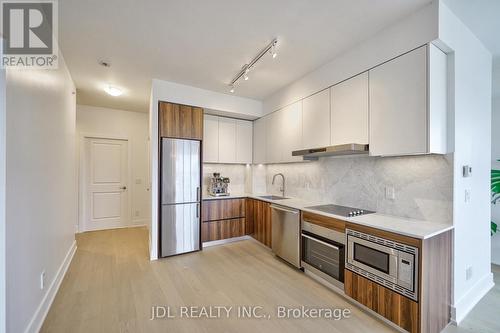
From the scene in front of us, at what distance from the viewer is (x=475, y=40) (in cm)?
229

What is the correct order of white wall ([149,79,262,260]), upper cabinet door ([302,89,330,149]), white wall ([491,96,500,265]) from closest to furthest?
upper cabinet door ([302,89,330,149]) < white wall ([491,96,500,265]) < white wall ([149,79,262,260])

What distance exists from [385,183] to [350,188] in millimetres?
467

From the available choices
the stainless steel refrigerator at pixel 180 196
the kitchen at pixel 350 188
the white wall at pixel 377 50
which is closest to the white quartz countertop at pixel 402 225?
the kitchen at pixel 350 188

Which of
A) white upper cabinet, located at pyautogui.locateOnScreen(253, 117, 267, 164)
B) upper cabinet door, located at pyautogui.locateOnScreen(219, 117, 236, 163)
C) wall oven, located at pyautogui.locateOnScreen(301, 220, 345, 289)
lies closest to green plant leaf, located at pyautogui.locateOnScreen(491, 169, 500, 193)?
wall oven, located at pyautogui.locateOnScreen(301, 220, 345, 289)

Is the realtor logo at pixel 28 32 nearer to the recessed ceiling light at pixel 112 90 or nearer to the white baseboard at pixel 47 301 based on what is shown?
the recessed ceiling light at pixel 112 90

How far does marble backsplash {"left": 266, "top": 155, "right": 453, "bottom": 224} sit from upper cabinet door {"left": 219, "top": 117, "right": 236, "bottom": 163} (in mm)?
1459

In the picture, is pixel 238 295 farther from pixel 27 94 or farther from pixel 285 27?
pixel 285 27

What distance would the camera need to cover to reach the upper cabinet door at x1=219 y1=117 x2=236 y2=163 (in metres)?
4.29

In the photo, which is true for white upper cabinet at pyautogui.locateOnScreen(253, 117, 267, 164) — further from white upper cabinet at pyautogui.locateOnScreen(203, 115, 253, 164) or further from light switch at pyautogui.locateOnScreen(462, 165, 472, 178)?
light switch at pyautogui.locateOnScreen(462, 165, 472, 178)

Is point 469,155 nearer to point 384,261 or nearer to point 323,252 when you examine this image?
point 384,261

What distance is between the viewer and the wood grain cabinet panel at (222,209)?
3828mm

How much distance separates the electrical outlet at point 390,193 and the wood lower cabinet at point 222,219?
2439 mm

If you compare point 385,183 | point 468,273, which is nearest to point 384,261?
point 385,183

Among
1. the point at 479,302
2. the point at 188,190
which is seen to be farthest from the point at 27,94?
the point at 479,302
